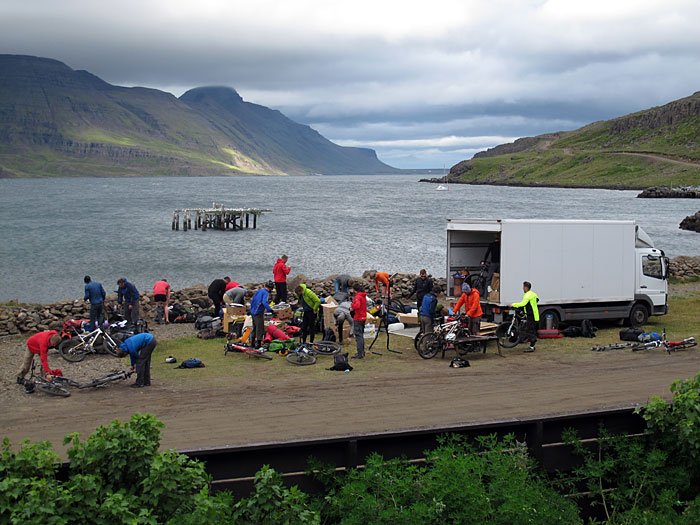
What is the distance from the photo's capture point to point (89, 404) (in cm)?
1298

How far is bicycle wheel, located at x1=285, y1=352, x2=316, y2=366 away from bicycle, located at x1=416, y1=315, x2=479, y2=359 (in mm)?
2850

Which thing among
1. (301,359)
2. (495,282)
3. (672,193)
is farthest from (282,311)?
(672,193)

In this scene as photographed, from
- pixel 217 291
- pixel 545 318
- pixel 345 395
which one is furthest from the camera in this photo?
pixel 217 291

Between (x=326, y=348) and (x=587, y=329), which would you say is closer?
(x=326, y=348)

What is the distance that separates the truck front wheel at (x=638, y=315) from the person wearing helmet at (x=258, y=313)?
458 inches

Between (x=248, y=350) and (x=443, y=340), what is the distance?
513 centimetres

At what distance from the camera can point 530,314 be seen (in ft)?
57.9

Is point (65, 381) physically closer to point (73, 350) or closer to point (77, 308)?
point (73, 350)

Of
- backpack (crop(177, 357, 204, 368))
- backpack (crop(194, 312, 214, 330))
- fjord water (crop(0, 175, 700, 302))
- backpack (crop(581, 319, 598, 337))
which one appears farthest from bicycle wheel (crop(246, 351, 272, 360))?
fjord water (crop(0, 175, 700, 302))

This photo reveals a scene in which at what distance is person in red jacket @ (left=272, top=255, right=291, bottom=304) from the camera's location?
23.7 m

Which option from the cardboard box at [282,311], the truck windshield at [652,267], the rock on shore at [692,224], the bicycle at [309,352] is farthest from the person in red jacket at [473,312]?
the rock on shore at [692,224]

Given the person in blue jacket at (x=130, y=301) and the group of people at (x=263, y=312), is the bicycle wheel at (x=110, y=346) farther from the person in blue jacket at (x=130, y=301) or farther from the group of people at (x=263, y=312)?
the person in blue jacket at (x=130, y=301)

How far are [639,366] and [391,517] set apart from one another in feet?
36.9

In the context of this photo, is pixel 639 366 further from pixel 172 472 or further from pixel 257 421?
pixel 172 472
